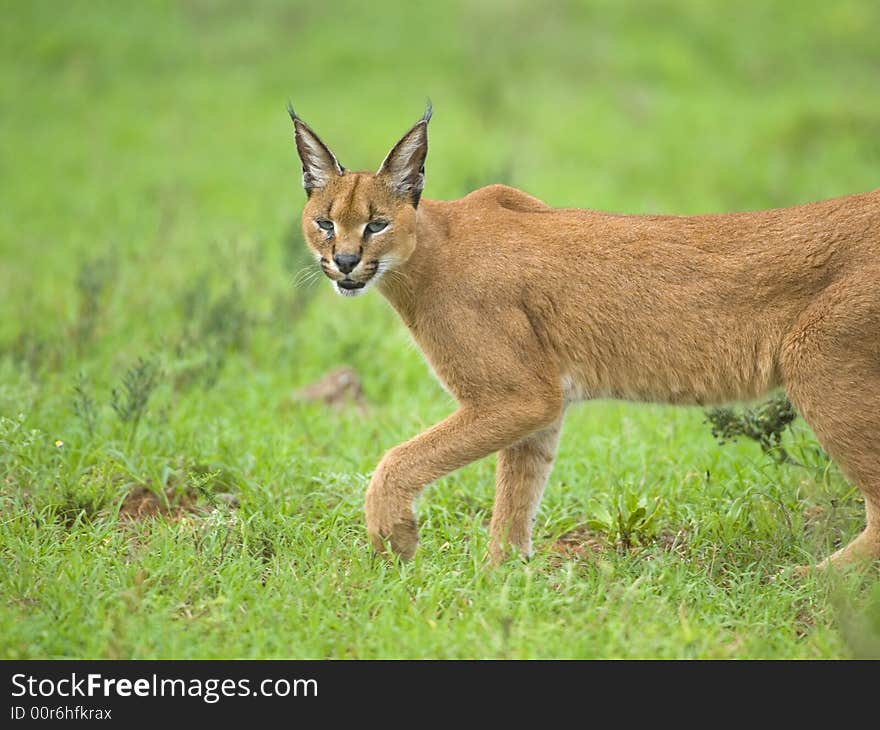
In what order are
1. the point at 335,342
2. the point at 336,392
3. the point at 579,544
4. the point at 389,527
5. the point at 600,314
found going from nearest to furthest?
the point at 389,527, the point at 600,314, the point at 579,544, the point at 336,392, the point at 335,342

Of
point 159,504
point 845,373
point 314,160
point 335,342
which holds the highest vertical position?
point 335,342

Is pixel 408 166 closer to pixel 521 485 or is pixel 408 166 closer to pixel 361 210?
pixel 361 210

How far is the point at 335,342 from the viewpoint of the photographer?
8.72 meters

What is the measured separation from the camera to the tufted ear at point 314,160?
539 cm

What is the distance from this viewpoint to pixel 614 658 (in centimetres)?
436

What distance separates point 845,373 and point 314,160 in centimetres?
254

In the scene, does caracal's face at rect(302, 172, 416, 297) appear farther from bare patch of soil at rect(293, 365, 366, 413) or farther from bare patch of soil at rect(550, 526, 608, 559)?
bare patch of soil at rect(293, 365, 366, 413)

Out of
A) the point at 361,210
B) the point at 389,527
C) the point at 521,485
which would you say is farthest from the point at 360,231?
the point at 521,485

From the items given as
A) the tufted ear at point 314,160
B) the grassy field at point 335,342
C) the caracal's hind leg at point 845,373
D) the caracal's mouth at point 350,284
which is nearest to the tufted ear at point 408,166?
the tufted ear at point 314,160

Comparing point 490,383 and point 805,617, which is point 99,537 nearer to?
point 490,383

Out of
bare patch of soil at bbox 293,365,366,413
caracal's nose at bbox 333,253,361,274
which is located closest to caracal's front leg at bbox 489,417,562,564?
caracal's nose at bbox 333,253,361,274

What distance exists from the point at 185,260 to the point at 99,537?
5.56 m

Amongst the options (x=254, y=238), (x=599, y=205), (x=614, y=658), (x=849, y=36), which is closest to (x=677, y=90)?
(x=849, y=36)
